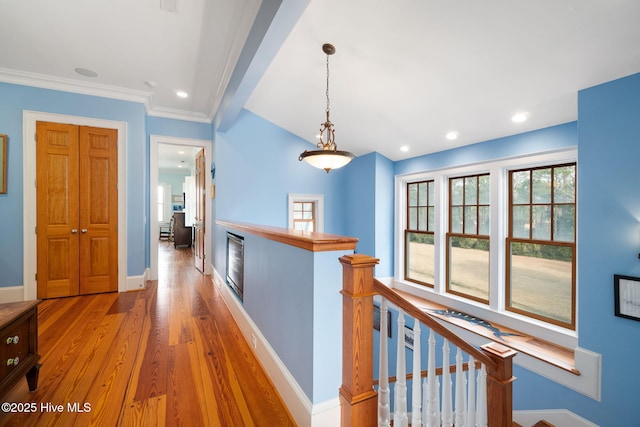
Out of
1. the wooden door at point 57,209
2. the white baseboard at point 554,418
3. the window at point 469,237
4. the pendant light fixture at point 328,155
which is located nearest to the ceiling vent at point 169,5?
the pendant light fixture at point 328,155

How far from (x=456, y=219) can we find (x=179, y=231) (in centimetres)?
772

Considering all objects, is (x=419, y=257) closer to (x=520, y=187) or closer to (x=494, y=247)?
(x=494, y=247)

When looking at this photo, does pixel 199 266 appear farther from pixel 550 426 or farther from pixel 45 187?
pixel 550 426

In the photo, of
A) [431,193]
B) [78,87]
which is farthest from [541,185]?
[78,87]

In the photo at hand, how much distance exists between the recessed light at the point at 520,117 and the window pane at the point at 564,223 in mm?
1085

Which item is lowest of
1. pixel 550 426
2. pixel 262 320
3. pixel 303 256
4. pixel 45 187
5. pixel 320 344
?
pixel 550 426

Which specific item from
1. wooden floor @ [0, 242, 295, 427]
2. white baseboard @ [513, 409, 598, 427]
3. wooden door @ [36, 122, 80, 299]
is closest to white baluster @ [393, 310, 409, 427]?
wooden floor @ [0, 242, 295, 427]

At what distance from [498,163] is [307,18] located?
2907mm

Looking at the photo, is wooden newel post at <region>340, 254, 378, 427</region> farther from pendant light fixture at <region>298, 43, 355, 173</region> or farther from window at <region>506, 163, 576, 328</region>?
window at <region>506, 163, 576, 328</region>

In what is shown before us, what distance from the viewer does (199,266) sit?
205 inches

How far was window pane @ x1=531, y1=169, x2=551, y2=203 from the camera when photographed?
3211 mm

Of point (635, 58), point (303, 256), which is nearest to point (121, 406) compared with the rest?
point (303, 256)

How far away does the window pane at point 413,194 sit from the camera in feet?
16.2

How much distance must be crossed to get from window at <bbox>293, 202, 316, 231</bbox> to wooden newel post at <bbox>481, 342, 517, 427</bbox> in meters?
4.23
